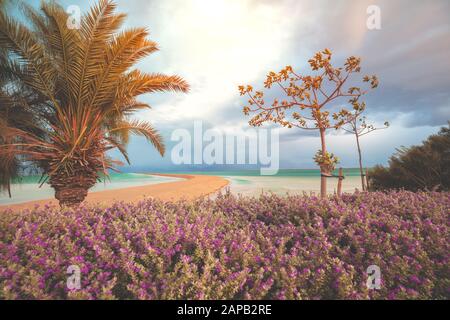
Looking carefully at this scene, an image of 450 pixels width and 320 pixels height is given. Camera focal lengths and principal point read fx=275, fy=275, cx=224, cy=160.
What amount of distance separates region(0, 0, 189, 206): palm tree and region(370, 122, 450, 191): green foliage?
7.07 meters

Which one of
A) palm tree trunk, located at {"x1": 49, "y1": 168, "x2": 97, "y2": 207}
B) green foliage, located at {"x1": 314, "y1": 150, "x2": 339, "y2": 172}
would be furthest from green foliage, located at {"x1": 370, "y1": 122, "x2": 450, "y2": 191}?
palm tree trunk, located at {"x1": 49, "y1": 168, "x2": 97, "y2": 207}

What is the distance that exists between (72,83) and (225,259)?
23.9 feet

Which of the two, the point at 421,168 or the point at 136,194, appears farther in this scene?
the point at 136,194

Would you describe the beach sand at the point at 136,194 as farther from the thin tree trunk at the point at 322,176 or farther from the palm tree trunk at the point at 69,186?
the thin tree trunk at the point at 322,176

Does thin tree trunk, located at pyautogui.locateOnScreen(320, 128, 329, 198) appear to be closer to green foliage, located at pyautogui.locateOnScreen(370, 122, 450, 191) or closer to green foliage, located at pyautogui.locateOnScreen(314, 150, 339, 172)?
green foliage, located at pyautogui.locateOnScreen(314, 150, 339, 172)

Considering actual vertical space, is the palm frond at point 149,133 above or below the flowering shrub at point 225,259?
above

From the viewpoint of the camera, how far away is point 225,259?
2.51 m

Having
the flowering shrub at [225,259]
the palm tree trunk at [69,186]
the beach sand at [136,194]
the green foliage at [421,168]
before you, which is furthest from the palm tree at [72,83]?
the green foliage at [421,168]

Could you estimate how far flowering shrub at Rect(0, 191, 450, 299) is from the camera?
215 centimetres

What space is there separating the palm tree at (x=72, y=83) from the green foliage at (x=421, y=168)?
23.2ft

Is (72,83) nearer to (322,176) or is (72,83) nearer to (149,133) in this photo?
(149,133)

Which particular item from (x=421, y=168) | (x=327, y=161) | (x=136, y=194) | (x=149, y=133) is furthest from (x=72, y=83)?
(x=136, y=194)

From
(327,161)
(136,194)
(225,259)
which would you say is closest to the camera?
(225,259)

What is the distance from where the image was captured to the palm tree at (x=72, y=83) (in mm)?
7211
